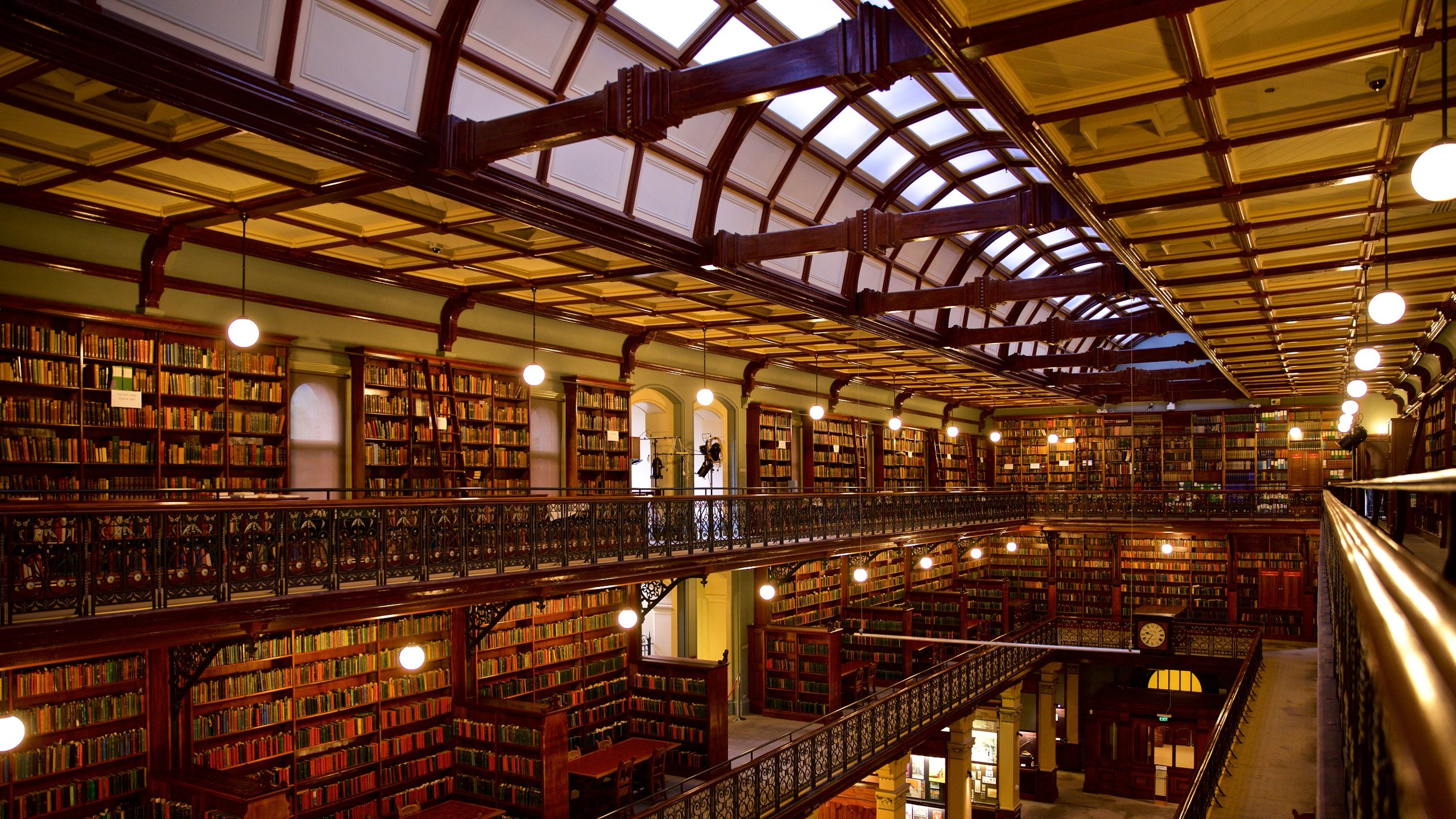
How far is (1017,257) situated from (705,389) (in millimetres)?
6193

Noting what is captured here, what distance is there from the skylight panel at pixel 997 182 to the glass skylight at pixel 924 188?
495mm

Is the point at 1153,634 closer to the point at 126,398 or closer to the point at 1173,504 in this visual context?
the point at 1173,504

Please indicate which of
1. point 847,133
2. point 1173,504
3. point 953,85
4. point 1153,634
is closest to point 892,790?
point 1153,634

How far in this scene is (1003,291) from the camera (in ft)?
32.7

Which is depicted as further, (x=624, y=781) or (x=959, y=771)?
(x=959, y=771)

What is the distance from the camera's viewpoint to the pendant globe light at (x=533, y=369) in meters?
9.09

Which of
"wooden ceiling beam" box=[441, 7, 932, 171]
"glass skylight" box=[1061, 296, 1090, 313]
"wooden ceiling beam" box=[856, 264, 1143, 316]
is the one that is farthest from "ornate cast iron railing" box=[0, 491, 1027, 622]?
"glass skylight" box=[1061, 296, 1090, 313]

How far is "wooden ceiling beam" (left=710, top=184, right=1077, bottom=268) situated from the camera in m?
7.15

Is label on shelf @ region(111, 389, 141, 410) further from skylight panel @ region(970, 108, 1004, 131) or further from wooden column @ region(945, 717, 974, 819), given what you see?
wooden column @ region(945, 717, 974, 819)

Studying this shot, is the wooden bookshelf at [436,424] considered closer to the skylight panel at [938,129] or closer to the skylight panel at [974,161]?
the skylight panel at [938,129]

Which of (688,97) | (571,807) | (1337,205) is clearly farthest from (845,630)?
(688,97)

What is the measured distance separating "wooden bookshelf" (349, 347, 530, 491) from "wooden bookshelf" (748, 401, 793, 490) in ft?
16.9

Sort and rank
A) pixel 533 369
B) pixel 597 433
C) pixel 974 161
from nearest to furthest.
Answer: pixel 533 369 → pixel 974 161 → pixel 597 433

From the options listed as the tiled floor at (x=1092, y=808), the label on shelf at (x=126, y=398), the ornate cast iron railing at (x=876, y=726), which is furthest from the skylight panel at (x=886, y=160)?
the tiled floor at (x=1092, y=808)
